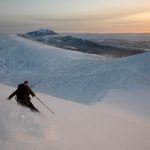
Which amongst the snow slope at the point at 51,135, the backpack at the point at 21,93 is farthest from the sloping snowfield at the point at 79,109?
the backpack at the point at 21,93

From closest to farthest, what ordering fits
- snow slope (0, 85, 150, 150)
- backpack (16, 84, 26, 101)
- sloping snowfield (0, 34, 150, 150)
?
snow slope (0, 85, 150, 150)
sloping snowfield (0, 34, 150, 150)
backpack (16, 84, 26, 101)

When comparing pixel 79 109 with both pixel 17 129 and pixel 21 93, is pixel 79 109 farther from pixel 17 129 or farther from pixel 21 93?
pixel 17 129

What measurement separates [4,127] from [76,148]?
2.40 meters

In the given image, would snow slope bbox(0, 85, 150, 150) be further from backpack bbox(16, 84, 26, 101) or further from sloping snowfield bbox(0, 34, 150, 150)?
backpack bbox(16, 84, 26, 101)

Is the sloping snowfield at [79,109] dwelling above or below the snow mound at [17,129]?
below

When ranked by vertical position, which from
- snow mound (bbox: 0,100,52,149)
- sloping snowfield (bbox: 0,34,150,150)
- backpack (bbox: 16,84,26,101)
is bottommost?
sloping snowfield (bbox: 0,34,150,150)

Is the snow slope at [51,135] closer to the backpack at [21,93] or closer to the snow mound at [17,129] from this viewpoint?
the snow mound at [17,129]

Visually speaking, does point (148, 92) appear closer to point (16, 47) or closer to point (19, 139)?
point (19, 139)

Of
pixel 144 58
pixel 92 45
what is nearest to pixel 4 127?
pixel 144 58

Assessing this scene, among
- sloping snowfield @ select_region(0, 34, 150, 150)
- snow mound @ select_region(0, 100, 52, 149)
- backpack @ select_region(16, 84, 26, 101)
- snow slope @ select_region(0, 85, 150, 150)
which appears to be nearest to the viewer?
snow mound @ select_region(0, 100, 52, 149)

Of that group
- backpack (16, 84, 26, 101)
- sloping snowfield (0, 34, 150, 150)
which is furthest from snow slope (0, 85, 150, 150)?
backpack (16, 84, 26, 101)

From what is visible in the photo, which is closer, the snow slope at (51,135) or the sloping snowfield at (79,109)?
the snow slope at (51,135)

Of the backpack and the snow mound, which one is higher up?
the backpack

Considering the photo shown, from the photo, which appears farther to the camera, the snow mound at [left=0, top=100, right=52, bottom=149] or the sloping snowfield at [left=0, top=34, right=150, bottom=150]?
the sloping snowfield at [left=0, top=34, right=150, bottom=150]
